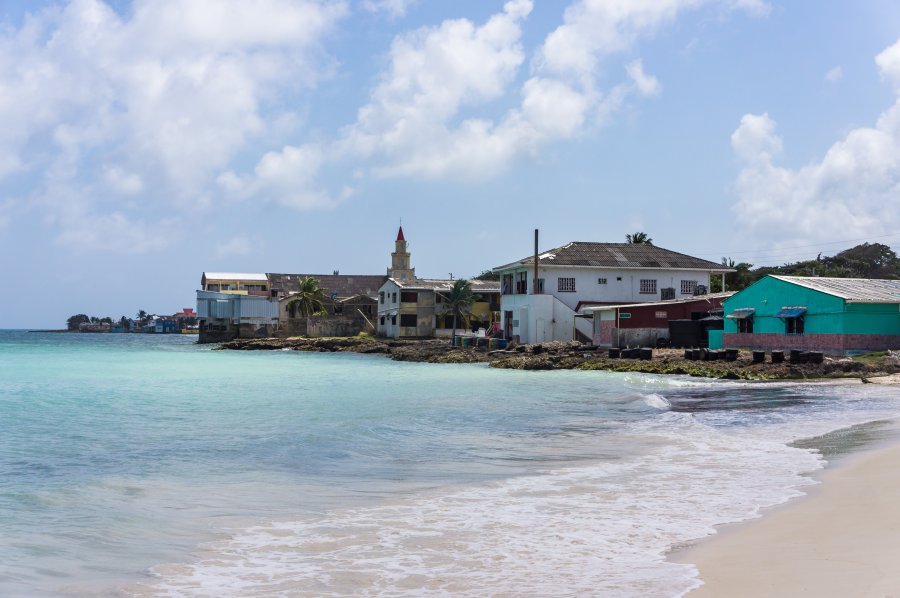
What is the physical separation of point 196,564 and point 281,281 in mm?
87717

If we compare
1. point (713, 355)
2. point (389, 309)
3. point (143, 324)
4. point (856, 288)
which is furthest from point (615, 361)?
point (143, 324)

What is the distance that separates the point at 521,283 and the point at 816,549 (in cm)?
5049

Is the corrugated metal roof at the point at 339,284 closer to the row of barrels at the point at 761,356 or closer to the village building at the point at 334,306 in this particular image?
the village building at the point at 334,306

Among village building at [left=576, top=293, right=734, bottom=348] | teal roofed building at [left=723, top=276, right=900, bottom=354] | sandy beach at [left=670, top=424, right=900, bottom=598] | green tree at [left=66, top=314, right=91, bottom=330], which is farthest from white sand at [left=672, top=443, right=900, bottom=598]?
green tree at [left=66, top=314, right=91, bottom=330]

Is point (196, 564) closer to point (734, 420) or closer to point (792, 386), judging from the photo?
point (734, 420)

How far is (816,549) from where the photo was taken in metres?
6.59

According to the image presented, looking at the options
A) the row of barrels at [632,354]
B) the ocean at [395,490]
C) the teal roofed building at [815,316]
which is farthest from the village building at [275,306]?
the ocean at [395,490]

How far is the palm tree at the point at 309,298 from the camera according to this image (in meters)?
82.8

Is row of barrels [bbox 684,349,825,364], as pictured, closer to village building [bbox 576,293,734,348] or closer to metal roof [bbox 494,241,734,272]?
village building [bbox 576,293,734,348]

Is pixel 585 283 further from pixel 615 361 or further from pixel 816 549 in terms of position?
pixel 816 549

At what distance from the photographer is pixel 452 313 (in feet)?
229

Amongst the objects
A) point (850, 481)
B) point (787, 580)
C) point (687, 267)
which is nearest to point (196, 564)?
point (787, 580)

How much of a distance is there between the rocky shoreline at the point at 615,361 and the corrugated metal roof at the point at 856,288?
297cm

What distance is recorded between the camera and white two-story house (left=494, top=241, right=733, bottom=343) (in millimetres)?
52625
